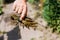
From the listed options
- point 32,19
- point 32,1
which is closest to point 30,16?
point 32,19

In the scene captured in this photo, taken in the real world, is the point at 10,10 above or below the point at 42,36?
above

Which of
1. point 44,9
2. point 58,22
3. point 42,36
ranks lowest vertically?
point 42,36

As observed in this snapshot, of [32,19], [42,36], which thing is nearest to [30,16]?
[32,19]

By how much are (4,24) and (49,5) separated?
47.3 inches

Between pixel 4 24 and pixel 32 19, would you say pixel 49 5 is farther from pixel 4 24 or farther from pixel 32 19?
pixel 4 24

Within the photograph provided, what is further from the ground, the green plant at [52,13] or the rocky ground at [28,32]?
the green plant at [52,13]

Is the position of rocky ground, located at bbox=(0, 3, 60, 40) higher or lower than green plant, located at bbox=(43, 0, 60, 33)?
lower

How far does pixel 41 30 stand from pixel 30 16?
0.60 meters

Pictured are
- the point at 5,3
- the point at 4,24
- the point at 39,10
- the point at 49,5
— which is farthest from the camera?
the point at 5,3

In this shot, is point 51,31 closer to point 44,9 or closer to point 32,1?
point 44,9

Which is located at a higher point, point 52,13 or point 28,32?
point 52,13

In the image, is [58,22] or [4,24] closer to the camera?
[58,22]

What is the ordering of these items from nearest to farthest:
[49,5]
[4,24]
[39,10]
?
1. [49,5]
2. [4,24]
3. [39,10]

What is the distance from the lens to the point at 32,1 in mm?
5273
